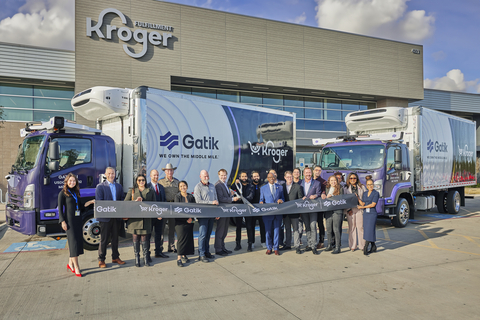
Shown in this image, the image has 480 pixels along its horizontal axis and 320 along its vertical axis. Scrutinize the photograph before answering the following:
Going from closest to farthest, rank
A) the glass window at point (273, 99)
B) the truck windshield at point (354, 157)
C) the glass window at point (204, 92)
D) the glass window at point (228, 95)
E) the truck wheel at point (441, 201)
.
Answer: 1. the truck windshield at point (354, 157)
2. the truck wheel at point (441, 201)
3. the glass window at point (204, 92)
4. the glass window at point (228, 95)
5. the glass window at point (273, 99)

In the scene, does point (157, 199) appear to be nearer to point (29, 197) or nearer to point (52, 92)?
point (29, 197)

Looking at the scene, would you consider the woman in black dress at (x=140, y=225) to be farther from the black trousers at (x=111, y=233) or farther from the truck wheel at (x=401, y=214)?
the truck wheel at (x=401, y=214)

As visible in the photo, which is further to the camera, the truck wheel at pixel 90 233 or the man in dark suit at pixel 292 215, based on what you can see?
the man in dark suit at pixel 292 215

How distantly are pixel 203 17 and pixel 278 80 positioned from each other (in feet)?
22.0

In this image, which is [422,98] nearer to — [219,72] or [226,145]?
[219,72]

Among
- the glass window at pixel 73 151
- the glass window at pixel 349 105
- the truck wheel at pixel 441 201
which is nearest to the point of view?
the glass window at pixel 73 151

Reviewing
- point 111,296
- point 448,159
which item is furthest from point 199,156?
point 448,159

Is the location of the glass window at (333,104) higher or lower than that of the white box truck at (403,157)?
higher

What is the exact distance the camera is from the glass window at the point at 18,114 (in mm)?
20094

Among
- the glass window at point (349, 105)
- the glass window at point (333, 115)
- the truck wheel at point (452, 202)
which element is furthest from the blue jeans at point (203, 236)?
the glass window at point (349, 105)

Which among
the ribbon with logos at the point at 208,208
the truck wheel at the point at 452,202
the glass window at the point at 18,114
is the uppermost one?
the glass window at the point at 18,114

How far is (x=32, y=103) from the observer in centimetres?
2078

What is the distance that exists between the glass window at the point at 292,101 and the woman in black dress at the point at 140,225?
862 inches

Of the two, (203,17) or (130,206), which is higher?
(203,17)
